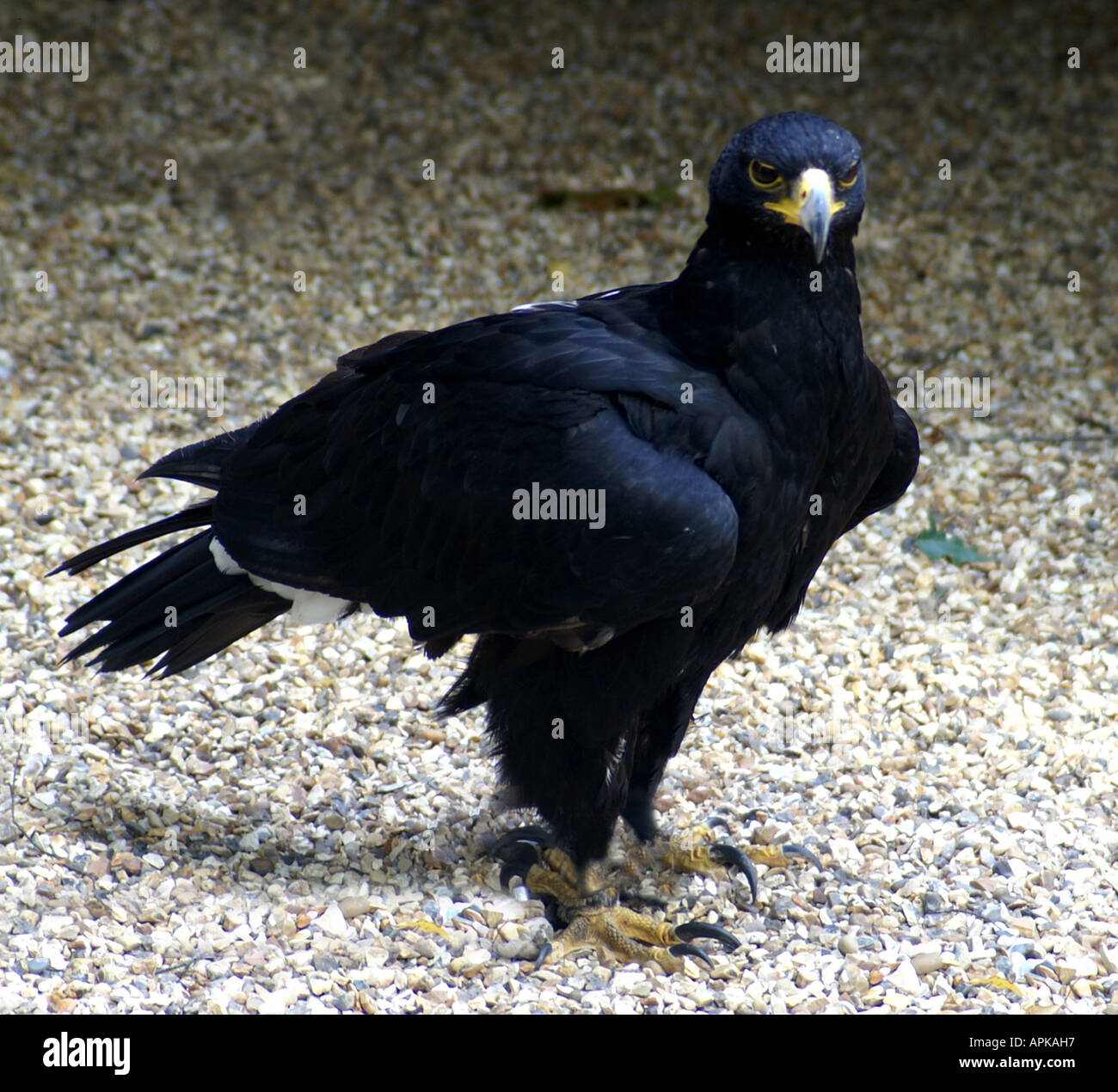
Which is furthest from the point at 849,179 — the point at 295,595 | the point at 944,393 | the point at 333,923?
the point at 944,393

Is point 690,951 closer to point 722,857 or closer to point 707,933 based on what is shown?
point 707,933

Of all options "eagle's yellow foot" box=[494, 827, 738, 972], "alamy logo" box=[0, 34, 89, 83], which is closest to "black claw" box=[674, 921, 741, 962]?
"eagle's yellow foot" box=[494, 827, 738, 972]

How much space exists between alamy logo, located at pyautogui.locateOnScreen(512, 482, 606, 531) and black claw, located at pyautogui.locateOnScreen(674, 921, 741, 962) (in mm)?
1243

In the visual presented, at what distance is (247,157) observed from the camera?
7738 millimetres

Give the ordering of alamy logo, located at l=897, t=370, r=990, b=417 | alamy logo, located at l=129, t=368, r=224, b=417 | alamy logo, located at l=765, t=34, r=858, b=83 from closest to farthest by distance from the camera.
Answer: alamy logo, located at l=129, t=368, r=224, b=417 < alamy logo, located at l=897, t=370, r=990, b=417 < alamy logo, located at l=765, t=34, r=858, b=83

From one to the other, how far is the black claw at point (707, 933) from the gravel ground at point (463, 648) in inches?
3.6

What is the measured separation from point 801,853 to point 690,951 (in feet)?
1.69

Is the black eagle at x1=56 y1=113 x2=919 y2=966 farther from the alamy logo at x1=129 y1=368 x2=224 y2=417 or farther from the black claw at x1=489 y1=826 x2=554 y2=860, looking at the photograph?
the alamy logo at x1=129 y1=368 x2=224 y2=417

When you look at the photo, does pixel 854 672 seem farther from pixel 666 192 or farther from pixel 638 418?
pixel 666 192

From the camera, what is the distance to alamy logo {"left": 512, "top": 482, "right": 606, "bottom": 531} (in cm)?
305

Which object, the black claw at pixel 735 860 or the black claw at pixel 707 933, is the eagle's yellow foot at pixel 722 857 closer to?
the black claw at pixel 735 860

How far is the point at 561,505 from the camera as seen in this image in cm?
311

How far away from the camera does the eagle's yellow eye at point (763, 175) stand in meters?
2.97

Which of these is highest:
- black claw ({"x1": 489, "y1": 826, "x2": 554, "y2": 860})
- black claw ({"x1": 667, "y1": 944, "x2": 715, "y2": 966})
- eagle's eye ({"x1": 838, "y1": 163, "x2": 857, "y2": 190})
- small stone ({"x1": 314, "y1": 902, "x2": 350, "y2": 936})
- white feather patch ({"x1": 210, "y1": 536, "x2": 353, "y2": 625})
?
eagle's eye ({"x1": 838, "y1": 163, "x2": 857, "y2": 190})
